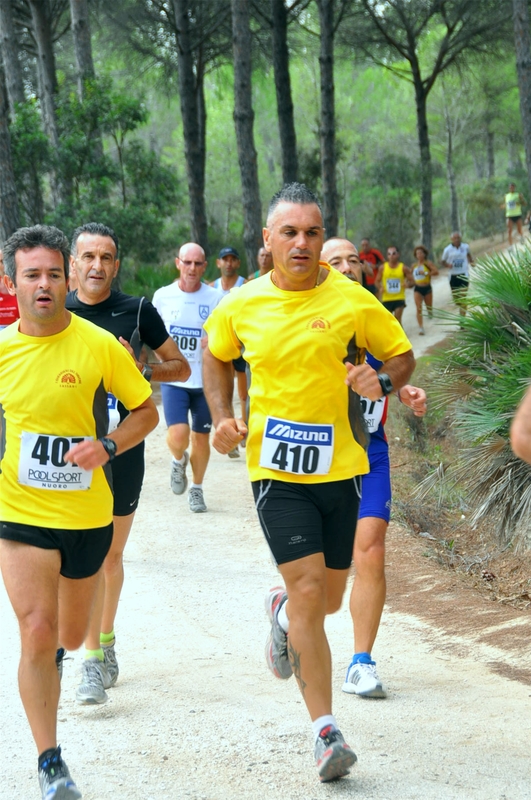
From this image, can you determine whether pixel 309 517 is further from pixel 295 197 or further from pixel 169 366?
pixel 169 366

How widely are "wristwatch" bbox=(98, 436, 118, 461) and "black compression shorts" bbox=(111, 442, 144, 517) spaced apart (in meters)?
1.18

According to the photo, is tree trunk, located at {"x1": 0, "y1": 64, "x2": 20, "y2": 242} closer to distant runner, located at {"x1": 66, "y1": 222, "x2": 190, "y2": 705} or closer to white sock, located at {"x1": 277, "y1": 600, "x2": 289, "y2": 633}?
distant runner, located at {"x1": 66, "y1": 222, "x2": 190, "y2": 705}

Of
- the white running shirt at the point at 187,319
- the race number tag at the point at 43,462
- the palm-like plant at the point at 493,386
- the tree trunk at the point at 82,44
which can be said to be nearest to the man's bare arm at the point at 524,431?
the race number tag at the point at 43,462

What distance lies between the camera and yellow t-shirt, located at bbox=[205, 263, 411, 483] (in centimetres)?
412

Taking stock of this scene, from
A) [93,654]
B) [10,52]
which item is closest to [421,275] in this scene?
[10,52]

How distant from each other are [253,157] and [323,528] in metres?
16.3

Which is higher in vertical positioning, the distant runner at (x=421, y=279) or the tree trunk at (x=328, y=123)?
the tree trunk at (x=328, y=123)

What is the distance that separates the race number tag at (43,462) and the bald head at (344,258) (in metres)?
2.10

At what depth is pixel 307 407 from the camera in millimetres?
4117

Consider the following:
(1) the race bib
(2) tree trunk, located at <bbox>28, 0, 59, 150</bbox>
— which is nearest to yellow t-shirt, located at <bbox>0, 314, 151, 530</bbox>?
(1) the race bib

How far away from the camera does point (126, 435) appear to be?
4.11 metres

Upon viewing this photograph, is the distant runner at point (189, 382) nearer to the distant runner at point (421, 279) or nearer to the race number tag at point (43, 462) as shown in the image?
the race number tag at point (43, 462)

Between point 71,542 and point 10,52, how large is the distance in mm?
18559

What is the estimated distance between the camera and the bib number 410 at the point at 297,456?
13.5ft
